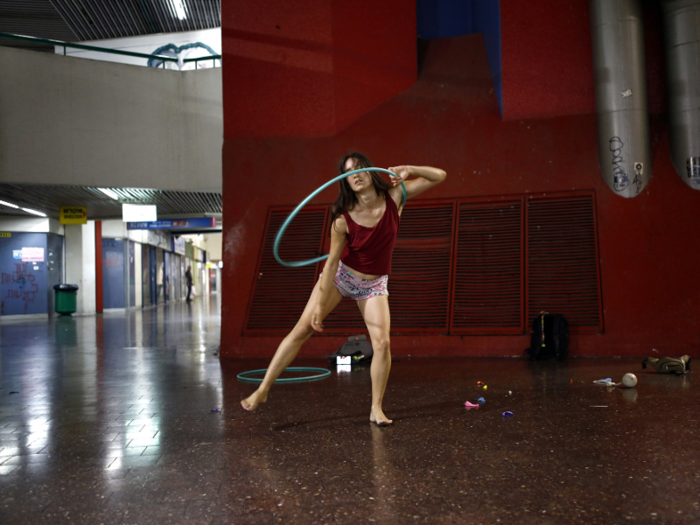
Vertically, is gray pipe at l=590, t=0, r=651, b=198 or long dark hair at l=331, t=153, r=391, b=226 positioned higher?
gray pipe at l=590, t=0, r=651, b=198

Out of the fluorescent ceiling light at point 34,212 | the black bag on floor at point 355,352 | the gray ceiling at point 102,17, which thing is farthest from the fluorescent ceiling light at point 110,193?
the black bag on floor at point 355,352

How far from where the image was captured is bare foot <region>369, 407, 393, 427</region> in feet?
12.0

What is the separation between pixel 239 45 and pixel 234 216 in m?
2.65

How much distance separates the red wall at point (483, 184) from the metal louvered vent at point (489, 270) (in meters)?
0.23

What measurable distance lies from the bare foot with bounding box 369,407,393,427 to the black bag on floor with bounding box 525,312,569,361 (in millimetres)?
3620

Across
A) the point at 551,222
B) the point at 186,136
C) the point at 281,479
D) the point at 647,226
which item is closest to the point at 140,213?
the point at 186,136

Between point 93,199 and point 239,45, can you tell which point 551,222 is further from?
point 93,199

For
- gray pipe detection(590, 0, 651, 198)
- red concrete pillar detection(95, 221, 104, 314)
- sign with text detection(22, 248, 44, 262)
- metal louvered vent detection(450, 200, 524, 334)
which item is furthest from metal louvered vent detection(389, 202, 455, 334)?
red concrete pillar detection(95, 221, 104, 314)

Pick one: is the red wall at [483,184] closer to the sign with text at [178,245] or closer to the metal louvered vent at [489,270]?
the metal louvered vent at [489,270]

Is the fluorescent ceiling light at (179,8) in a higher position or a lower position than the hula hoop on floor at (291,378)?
higher

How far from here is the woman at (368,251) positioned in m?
3.67

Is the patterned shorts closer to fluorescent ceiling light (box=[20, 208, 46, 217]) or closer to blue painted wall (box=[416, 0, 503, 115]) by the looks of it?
blue painted wall (box=[416, 0, 503, 115])

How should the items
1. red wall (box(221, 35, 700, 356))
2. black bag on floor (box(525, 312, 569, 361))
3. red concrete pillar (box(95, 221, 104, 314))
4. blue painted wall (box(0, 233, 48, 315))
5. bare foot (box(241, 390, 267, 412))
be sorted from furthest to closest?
red concrete pillar (box(95, 221, 104, 314)), blue painted wall (box(0, 233, 48, 315)), red wall (box(221, 35, 700, 356)), black bag on floor (box(525, 312, 569, 361)), bare foot (box(241, 390, 267, 412))

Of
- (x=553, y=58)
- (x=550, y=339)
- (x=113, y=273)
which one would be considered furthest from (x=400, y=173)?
(x=113, y=273)
